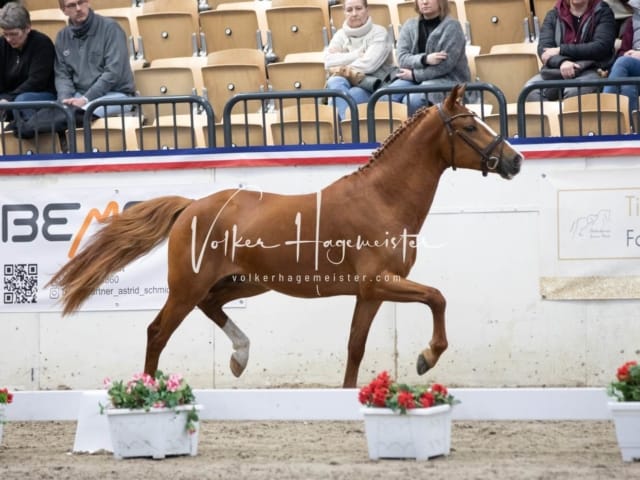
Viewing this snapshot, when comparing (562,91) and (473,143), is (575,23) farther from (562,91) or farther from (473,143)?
(473,143)

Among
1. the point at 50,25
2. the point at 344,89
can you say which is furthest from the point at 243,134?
the point at 50,25

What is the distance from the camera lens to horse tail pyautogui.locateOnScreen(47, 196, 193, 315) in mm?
8289

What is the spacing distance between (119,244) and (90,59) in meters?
2.70

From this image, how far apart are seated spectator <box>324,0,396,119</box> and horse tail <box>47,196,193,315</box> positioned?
230 cm

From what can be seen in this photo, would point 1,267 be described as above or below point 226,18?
below

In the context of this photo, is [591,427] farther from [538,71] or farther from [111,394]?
A: [538,71]

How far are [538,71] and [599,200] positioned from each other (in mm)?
1790

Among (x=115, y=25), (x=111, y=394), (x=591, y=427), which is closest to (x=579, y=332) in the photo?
(x=591, y=427)

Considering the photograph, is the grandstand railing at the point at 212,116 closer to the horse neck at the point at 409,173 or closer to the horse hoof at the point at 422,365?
the horse neck at the point at 409,173

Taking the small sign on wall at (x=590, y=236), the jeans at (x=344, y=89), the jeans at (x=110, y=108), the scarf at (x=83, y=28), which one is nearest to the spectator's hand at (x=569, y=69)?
the small sign on wall at (x=590, y=236)

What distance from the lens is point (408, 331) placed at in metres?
9.20

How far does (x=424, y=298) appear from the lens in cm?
768

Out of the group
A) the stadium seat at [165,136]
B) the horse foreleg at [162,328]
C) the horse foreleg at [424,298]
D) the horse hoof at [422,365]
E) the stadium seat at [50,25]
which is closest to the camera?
the horse foreleg at [424,298]

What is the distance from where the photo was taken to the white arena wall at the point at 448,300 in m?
8.98
